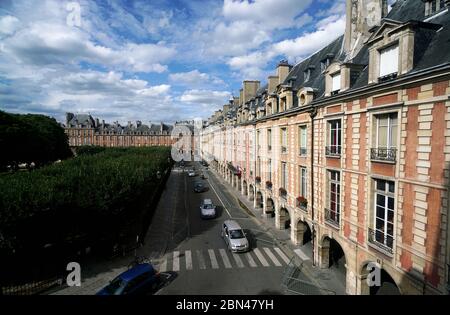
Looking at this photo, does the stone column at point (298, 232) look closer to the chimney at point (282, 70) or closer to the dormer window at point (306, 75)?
the dormer window at point (306, 75)

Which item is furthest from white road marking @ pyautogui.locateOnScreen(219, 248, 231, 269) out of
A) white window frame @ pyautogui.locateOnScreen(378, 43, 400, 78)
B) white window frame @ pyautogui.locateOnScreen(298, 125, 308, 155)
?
white window frame @ pyautogui.locateOnScreen(378, 43, 400, 78)

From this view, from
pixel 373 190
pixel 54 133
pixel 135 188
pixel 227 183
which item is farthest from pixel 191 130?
pixel 373 190

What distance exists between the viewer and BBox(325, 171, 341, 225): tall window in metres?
14.9

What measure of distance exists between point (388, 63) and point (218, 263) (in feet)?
48.5

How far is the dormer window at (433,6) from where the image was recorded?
11.5m

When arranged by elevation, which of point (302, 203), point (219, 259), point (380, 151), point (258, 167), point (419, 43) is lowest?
point (219, 259)

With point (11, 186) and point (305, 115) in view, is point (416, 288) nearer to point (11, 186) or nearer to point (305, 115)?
point (305, 115)

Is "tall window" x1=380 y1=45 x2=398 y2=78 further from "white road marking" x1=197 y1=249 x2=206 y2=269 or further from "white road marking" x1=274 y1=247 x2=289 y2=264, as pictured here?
"white road marking" x1=197 y1=249 x2=206 y2=269

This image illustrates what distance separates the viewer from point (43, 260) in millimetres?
15156

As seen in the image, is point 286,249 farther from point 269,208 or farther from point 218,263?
point 269,208

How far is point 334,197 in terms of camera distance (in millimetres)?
15359

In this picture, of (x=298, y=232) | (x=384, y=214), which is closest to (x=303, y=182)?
(x=298, y=232)

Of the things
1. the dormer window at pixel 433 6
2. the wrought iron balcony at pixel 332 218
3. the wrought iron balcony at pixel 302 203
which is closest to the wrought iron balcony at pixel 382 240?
the wrought iron balcony at pixel 332 218

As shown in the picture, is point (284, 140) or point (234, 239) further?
point (284, 140)
